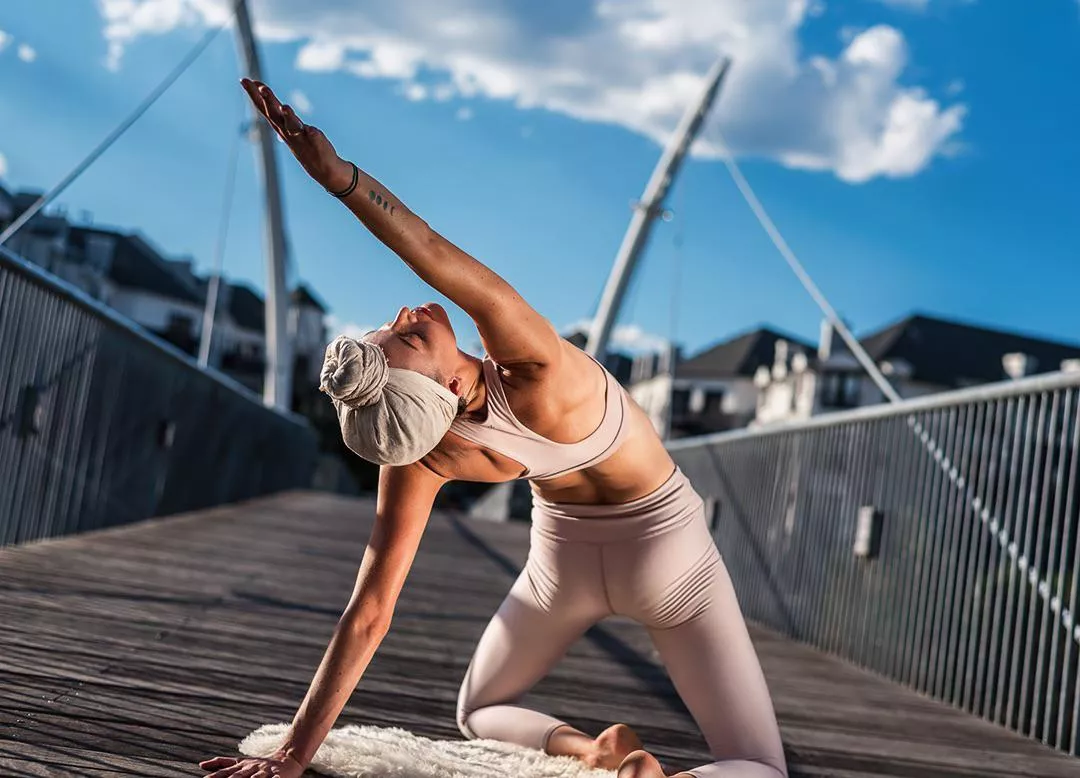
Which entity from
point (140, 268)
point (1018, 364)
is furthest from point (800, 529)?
point (140, 268)

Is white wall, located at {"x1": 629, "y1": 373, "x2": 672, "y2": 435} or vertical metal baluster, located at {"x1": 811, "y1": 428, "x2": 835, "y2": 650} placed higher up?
white wall, located at {"x1": 629, "y1": 373, "x2": 672, "y2": 435}

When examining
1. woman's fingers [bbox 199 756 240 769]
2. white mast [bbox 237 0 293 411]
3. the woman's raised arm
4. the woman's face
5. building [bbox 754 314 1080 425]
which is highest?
building [bbox 754 314 1080 425]

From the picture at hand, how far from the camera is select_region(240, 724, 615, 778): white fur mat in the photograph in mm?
2254

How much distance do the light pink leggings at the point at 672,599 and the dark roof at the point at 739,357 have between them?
61.7 m

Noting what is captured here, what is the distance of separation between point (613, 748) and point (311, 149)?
1.40 m

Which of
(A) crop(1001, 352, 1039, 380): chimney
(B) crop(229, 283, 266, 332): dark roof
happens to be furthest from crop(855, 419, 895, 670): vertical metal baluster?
(B) crop(229, 283, 266, 332): dark roof

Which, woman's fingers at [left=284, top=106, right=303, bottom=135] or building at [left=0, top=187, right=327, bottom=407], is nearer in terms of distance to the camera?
woman's fingers at [left=284, top=106, right=303, bottom=135]

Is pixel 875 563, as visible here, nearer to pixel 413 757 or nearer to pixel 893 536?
pixel 893 536

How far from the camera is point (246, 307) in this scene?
201 feet

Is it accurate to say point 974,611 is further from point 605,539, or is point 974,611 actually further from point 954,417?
point 605,539

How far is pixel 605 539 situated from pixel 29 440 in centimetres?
366

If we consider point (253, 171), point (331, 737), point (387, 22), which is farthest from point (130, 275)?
point (331, 737)

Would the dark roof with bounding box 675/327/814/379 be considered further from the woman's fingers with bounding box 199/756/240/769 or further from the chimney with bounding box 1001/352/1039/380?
the woman's fingers with bounding box 199/756/240/769

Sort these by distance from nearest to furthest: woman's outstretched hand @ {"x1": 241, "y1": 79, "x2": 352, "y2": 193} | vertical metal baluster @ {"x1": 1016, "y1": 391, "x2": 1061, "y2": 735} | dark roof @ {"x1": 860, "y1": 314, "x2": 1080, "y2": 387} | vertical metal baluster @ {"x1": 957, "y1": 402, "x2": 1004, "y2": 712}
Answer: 1. woman's outstretched hand @ {"x1": 241, "y1": 79, "x2": 352, "y2": 193}
2. vertical metal baluster @ {"x1": 1016, "y1": 391, "x2": 1061, "y2": 735}
3. vertical metal baluster @ {"x1": 957, "y1": 402, "x2": 1004, "y2": 712}
4. dark roof @ {"x1": 860, "y1": 314, "x2": 1080, "y2": 387}
